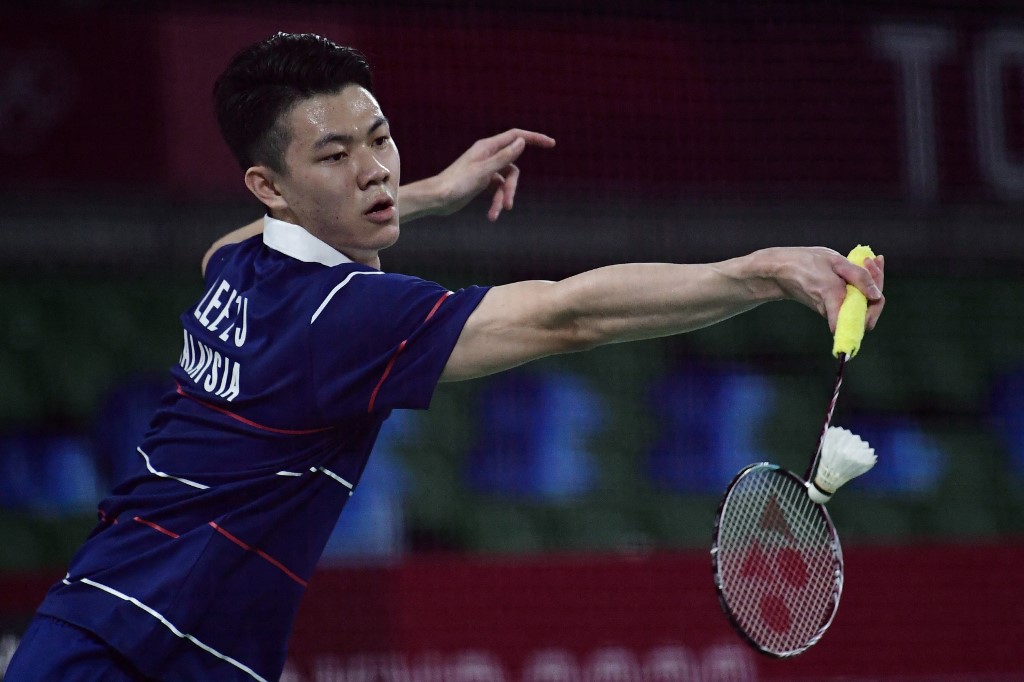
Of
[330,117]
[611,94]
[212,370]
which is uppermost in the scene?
[330,117]

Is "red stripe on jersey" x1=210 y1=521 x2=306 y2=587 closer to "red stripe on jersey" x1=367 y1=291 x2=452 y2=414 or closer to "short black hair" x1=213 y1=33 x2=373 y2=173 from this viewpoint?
"red stripe on jersey" x1=367 y1=291 x2=452 y2=414

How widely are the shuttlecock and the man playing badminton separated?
437 mm

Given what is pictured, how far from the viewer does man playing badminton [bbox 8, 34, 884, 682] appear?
8.43 feet

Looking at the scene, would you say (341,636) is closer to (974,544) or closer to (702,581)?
(702,581)

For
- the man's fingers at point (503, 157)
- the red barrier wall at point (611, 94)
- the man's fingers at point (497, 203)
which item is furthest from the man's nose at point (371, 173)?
the red barrier wall at point (611, 94)

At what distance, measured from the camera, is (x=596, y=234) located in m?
7.91

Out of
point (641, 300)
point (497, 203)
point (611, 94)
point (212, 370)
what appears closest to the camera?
point (641, 300)

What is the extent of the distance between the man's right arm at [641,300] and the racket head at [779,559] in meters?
0.58

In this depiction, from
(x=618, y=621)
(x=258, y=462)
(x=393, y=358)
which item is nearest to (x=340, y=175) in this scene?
(x=393, y=358)

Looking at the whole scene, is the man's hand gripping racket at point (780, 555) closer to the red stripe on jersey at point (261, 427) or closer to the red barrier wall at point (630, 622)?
the red stripe on jersey at point (261, 427)

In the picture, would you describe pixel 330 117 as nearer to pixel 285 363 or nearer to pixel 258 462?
pixel 285 363

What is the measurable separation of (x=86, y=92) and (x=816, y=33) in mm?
3948

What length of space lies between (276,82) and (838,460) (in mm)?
1302

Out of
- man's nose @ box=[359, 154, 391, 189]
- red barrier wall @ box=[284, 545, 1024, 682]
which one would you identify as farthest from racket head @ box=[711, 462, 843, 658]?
red barrier wall @ box=[284, 545, 1024, 682]
